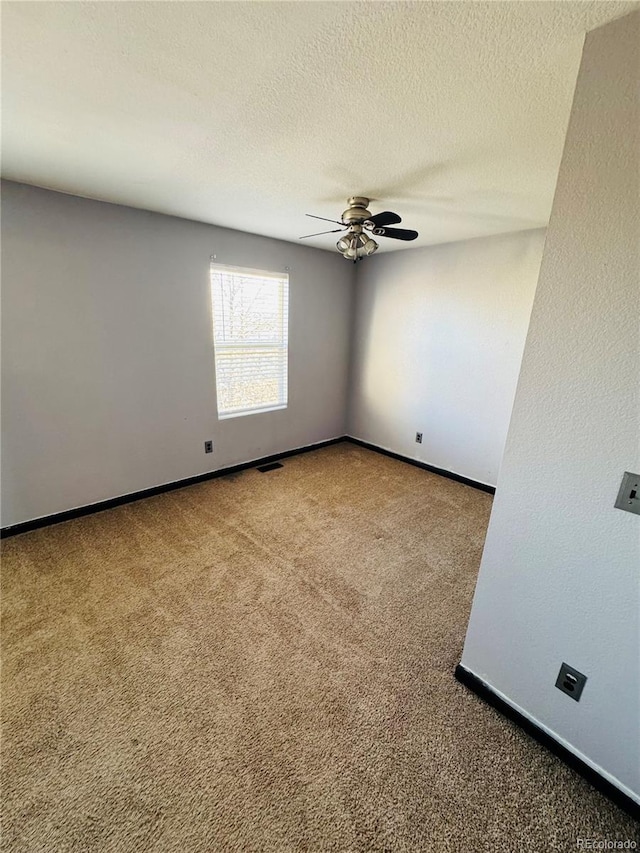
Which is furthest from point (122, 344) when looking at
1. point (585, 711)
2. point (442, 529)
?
point (585, 711)

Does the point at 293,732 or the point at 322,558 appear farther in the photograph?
the point at 322,558

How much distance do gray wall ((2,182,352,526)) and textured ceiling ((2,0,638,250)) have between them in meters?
0.39

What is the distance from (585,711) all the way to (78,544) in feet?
9.35

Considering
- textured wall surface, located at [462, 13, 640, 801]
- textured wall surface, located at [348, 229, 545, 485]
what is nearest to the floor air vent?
textured wall surface, located at [348, 229, 545, 485]

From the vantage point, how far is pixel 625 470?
0.99m

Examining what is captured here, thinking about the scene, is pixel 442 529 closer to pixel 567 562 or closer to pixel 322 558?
pixel 322 558

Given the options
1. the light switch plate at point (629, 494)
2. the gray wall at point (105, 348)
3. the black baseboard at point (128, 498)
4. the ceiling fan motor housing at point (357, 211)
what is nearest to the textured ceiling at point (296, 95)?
the ceiling fan motor housing at point (357, 211)

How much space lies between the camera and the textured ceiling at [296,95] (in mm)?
901

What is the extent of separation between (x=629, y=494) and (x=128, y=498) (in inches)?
125

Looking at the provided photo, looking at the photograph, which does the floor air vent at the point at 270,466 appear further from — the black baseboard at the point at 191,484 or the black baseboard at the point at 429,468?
the black baseboard at the point at 429,468

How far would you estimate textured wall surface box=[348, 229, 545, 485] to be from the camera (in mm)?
2977

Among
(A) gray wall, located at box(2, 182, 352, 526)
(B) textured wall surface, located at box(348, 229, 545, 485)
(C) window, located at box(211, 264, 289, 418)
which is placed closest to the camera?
(A) gray wall, located at box(2, 182, 352, 526)

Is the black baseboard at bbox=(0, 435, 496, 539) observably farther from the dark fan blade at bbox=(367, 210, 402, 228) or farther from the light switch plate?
the dark fan blade at bbox=(367, 210, 402, 228)

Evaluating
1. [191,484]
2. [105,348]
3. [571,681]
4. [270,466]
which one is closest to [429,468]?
[270,466]
